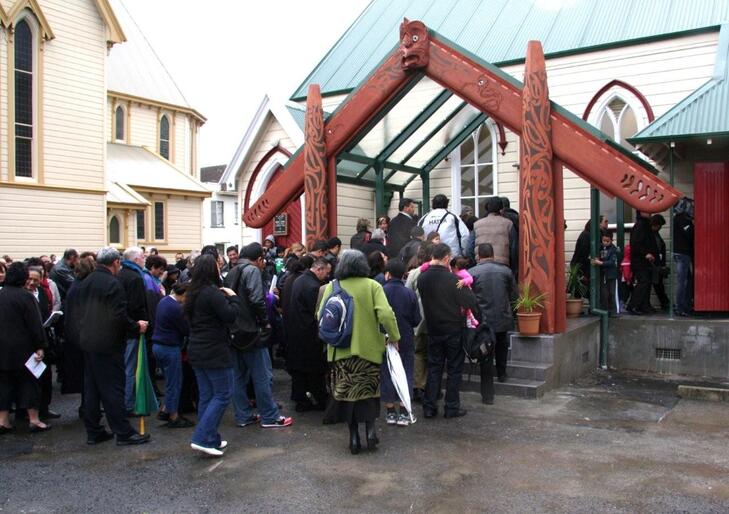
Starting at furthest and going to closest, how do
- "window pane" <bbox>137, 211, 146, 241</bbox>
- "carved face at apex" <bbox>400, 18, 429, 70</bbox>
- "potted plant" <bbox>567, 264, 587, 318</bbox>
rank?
"window pane" <bbox>137, 211, 146, 241</bbox>, "potted plant" <bbox>567, 264, 587, 318</bbox>, "carved face at apex" <bbox>400, 18, 429, 70</bbox>

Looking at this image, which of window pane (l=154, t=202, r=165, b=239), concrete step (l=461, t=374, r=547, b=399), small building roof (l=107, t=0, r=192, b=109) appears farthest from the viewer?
small building roof (l=107, t=0, r=192, b=109)

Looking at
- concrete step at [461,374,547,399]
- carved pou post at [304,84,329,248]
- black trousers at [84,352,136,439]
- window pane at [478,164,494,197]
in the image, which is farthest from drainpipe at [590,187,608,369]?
black trousers at [84,352,136,439]

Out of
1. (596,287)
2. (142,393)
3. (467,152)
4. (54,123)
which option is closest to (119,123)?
(54,123)

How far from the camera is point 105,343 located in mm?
6582

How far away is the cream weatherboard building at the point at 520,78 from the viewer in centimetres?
1246

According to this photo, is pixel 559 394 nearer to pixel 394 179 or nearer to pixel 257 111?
Answer: pixel 394 179

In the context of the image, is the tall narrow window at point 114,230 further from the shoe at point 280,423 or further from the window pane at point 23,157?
the shoe at point 280,423

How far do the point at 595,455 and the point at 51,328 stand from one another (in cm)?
701

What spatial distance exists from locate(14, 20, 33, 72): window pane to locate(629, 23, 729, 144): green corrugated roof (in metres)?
20.2

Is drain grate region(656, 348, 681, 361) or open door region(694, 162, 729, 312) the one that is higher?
open door region(694, 162, 729, 312)

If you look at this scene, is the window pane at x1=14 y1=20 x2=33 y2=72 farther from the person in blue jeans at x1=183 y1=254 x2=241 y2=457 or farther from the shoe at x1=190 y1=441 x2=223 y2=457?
the shoe at x1=190 y1=441 x2=223 y2=457

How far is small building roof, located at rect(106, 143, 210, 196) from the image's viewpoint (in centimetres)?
3544

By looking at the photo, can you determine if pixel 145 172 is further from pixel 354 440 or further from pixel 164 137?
pixel 354 440

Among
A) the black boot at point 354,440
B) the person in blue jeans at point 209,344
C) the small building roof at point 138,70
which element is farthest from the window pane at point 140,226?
the black boot at point 354,440
